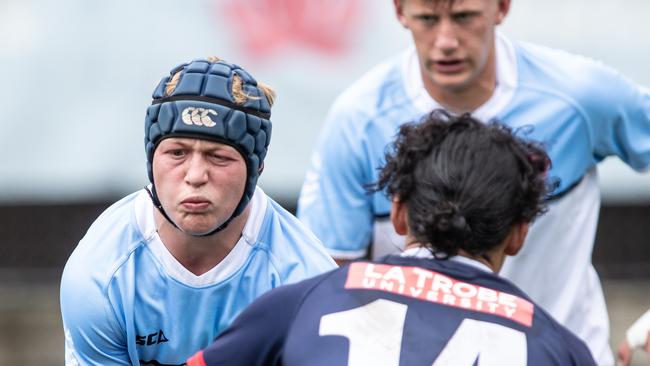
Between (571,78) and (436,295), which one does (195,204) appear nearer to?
(436,295)

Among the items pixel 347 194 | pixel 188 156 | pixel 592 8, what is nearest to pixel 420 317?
pixel 188 156

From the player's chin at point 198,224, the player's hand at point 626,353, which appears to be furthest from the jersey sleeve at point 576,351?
the player's chin at point 198,224

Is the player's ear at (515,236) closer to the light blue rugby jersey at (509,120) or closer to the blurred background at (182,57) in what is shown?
the light blue rugby jersey at (509,120)

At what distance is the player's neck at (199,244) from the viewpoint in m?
5.36

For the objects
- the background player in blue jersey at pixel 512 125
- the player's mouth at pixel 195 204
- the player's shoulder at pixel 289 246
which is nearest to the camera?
the player's mouth at pixel 195 204

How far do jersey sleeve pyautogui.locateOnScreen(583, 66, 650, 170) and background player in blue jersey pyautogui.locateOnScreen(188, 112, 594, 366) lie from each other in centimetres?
196

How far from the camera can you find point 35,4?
10.0 meters

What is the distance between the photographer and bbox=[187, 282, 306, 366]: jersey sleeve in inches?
170

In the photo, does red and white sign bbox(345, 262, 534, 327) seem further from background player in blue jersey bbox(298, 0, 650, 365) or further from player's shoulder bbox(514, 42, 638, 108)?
player's shoulder bbox(514, 42, 638, 108)

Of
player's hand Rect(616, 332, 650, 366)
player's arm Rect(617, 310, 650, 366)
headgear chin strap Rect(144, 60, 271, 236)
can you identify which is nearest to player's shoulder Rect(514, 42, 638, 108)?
player's arm Rect(617, 310, 650, 366)

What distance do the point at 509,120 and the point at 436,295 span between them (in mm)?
2289

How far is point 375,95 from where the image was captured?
21.5 feet

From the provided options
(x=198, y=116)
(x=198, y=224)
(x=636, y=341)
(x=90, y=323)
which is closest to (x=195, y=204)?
(x=198, y=224)

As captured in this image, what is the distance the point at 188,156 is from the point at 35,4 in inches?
200
